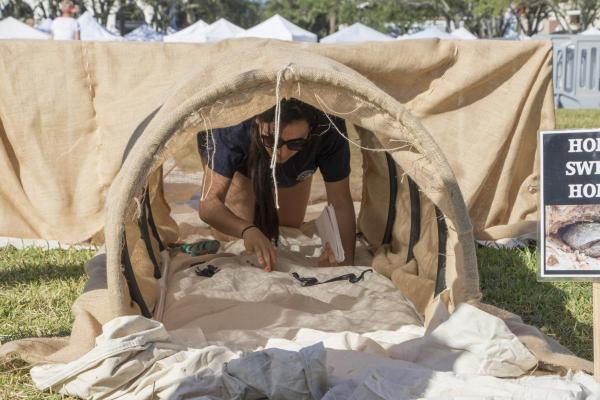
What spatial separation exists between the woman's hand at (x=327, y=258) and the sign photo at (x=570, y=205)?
1.85 metres

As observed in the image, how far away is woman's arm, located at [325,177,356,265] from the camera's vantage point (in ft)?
14.8

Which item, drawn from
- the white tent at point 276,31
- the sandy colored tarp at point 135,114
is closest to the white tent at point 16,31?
the white tent at point 276,31

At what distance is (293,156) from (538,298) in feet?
4.61

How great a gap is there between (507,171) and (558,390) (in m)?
2.76

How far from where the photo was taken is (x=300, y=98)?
10.5 feet

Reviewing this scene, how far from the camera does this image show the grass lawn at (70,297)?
3637 millimetres

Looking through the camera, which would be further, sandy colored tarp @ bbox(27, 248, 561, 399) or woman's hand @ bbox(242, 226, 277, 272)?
woman's hand @ bbox(242, 226, 277, 272)

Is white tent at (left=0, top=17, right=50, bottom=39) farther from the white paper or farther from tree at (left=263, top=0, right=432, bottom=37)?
tree at (left=263, top=0, right=432, bottom=37)

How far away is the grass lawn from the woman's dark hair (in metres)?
1.01

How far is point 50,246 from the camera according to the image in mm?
5297

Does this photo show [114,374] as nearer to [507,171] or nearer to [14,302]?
[14,302]

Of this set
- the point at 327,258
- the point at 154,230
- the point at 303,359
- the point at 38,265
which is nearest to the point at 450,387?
the point at 303,359

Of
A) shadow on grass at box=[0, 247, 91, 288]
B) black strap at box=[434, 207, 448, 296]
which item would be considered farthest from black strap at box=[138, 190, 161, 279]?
black strap at box=[434, 207, 448, 296]

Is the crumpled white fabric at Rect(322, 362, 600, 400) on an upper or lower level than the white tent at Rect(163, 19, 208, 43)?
upper
